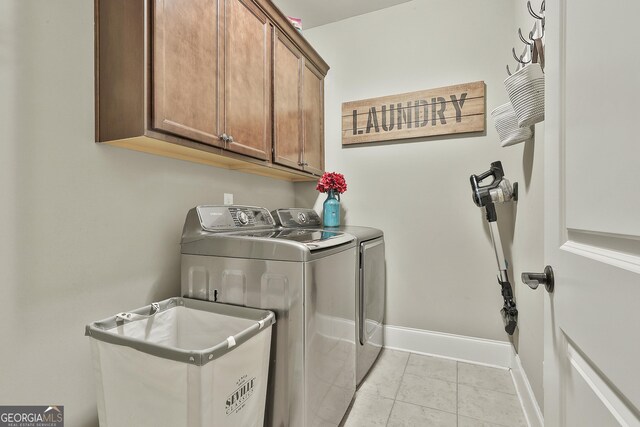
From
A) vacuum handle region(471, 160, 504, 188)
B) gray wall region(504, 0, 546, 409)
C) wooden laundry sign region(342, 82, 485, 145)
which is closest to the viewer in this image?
gray wall region(504, 0, 546, 409)

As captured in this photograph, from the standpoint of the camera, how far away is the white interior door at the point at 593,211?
43 cm

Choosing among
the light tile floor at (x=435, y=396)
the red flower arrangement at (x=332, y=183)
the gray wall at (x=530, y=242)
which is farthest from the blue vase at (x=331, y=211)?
the gray wall at (x=530, y=242)

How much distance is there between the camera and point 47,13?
1031mm

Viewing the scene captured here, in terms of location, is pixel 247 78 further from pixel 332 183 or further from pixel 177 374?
pixel 177 374

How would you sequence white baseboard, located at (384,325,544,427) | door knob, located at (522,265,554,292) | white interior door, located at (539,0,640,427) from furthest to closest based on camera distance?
white baseboard, located at (384,325,544,427)
door knob, located at (522,265,554,292)
white interior door, located at (539,0,640,427)

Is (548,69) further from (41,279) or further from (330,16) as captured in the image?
(330,16)

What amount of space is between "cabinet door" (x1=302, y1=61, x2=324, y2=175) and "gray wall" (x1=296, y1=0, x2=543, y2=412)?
0.12 metres

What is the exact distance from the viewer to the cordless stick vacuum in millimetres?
1873

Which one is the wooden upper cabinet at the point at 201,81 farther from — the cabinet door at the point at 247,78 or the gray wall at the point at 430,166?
the gray wall at the point at 430,166

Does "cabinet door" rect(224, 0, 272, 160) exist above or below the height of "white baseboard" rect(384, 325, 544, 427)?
above

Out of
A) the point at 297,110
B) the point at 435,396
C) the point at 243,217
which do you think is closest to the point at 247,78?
the point at 297,110

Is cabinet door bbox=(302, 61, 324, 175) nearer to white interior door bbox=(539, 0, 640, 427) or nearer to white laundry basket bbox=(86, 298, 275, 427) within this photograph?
white laundry basket bbox=(86, 298, 275, 427)

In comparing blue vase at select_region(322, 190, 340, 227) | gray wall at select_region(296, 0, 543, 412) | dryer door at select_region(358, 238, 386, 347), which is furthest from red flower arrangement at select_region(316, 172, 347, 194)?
dryer door at select_region(358, 238, 386, 347)

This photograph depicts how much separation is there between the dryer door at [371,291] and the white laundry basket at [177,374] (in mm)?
830
